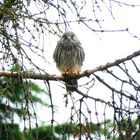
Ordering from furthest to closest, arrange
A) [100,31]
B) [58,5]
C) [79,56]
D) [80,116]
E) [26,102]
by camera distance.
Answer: [79,56]
[58,5]
[100,31]
[80,116]
[26,102]

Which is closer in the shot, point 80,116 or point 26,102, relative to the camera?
point 26,102

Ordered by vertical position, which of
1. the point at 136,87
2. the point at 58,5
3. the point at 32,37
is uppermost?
the point at 58,5

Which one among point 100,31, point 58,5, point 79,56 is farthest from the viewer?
point 79,56

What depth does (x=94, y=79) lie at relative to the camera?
13.9ft

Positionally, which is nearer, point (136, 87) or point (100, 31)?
point (136, 87)

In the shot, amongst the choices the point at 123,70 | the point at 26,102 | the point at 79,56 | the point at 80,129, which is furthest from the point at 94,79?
the point at 79,56

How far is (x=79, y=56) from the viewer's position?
6.38 m

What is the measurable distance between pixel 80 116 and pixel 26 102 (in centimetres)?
46

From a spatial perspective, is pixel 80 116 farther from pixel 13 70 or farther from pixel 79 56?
pixel 79 56

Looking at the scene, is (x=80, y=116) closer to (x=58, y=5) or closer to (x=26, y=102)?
(x=26, y=102)

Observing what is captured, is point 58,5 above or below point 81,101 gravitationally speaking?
above

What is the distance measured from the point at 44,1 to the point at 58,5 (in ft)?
0.45

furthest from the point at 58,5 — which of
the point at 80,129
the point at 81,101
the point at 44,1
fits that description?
the point at 80,129

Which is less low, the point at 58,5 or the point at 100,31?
the point at 58,5
